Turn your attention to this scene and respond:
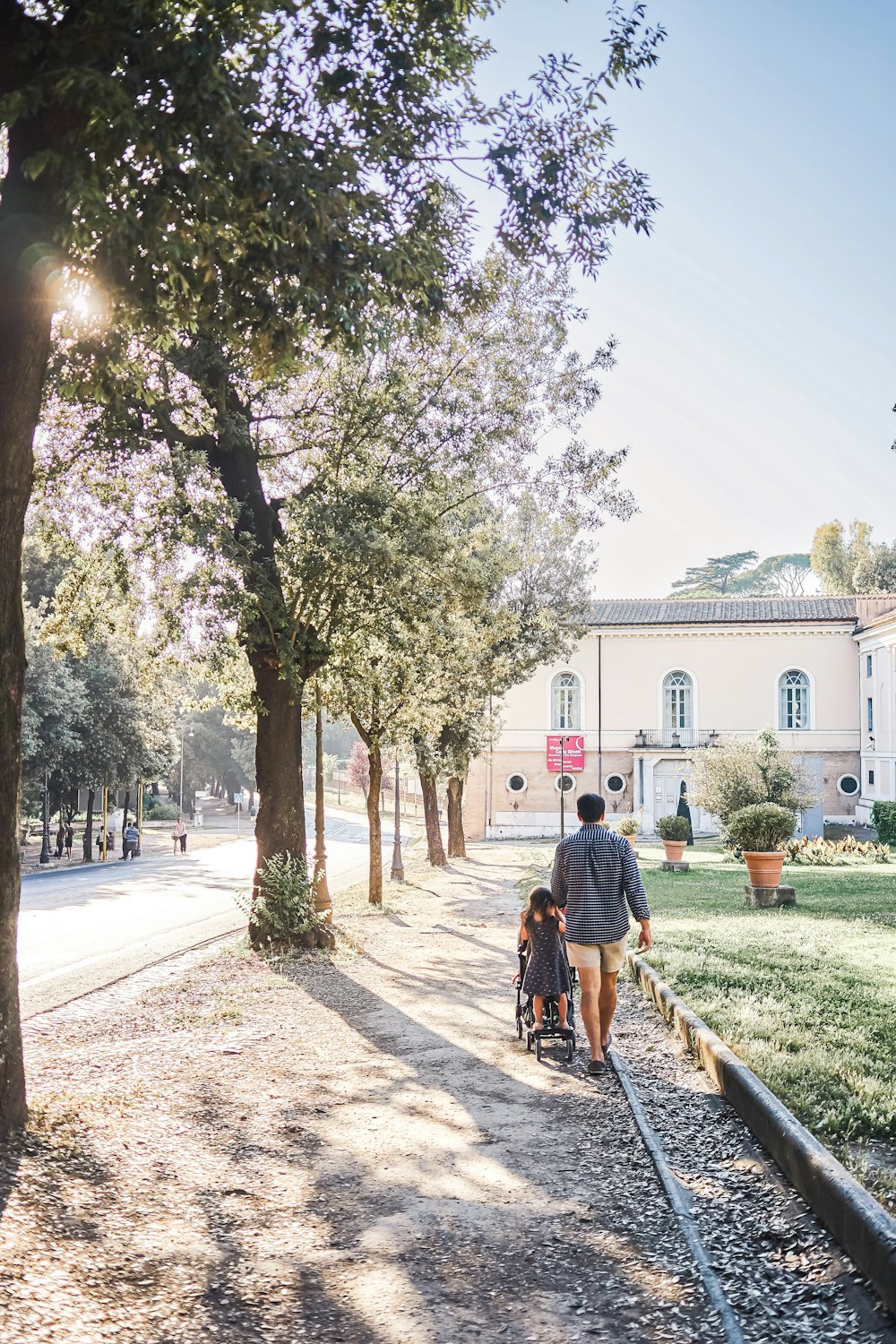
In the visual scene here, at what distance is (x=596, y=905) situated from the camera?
737 centimetres

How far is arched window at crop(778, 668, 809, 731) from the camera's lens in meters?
49.2

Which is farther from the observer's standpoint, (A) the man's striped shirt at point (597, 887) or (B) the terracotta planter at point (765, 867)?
→ (B) the terracotta planter at point (765, 867)

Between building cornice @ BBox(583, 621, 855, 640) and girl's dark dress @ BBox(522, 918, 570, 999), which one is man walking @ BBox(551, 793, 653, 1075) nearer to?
girl's dark dress @ BBox(522, 918, 570, 999)

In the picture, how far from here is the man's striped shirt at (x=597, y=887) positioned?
24.1 ft

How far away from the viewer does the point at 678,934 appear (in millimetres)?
13469

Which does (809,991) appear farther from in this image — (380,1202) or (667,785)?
(667,785)

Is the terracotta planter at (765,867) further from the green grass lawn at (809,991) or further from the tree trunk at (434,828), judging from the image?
the tree trunk at (434,828)

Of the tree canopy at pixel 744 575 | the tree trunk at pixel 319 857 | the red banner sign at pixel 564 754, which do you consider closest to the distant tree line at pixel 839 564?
the tree canopy at pixel 744 575

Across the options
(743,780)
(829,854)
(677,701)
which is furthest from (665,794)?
(743,780)

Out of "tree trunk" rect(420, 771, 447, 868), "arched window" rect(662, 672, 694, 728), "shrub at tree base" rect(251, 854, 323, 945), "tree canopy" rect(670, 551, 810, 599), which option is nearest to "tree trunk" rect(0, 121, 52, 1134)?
"shrub at tree base" rect(251, 854, 323, 945)

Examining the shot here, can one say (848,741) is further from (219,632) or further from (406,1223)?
(406,1223)

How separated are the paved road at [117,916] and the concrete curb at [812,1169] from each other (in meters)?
7.06

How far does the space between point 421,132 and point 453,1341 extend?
727 centimetres

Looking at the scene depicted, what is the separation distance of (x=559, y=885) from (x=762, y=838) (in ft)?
34.2
